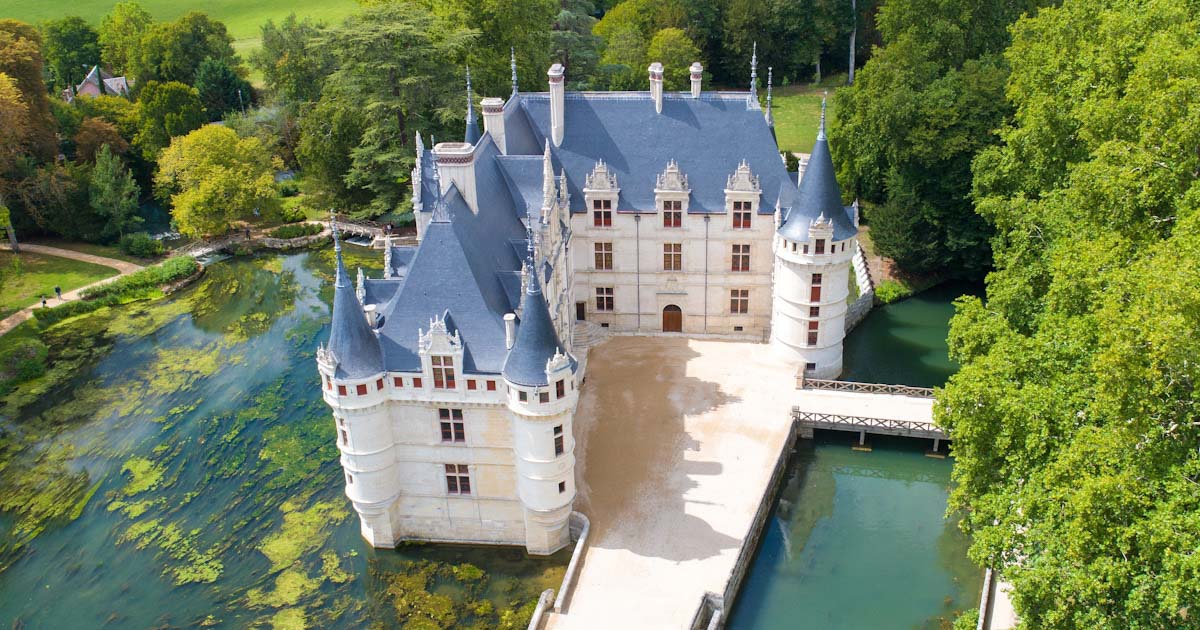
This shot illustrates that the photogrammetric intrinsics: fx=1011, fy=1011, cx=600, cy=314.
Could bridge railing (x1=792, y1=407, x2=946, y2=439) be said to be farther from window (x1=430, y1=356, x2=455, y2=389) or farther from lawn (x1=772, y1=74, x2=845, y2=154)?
lawn (x1=772, y1=74, x2=845, y2=154)

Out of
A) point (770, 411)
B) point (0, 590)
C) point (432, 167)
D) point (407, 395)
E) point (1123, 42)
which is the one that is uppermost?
point (1123, 42)

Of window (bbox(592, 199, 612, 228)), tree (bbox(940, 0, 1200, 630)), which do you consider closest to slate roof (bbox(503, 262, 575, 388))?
tree (bbox(940, 0, 1200, 630))

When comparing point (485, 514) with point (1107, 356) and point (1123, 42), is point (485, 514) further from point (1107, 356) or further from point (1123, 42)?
point (1123, 42)

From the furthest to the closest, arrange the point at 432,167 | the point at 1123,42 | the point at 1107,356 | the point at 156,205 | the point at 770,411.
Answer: the point at 156,205 → the point at 432,167 → the point at 770,411 → the point at 1123,42 → the point at 1107,356

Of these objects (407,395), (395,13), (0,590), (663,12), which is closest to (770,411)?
(407,395)

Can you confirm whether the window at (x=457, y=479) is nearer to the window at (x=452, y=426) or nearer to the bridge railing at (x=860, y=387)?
the window at (x=452, y=426)

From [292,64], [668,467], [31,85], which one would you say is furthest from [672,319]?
[31,85]
